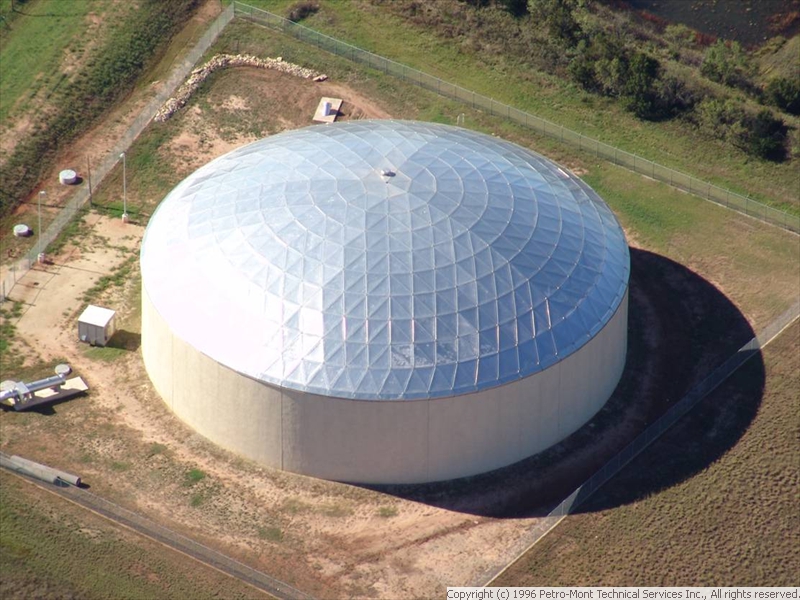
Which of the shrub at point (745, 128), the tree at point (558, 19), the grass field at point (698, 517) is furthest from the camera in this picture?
the tree at point (558, 19)

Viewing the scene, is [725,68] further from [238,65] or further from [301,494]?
[301,494]

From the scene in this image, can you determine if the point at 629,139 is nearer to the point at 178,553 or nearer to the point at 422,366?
the point at 422,366

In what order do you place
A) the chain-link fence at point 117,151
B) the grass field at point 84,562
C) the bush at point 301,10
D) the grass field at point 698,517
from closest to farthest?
the grass field at point 84,562 < the grass field at point 698,517 < the chain-link fence at point 117,151 < the bush at point 301,10

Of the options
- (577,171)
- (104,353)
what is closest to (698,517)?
(577,171)

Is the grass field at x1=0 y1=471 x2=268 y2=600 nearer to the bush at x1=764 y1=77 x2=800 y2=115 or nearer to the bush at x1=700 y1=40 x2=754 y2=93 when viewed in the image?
the bush at x1=764 y1=77 x2=800 y2=115

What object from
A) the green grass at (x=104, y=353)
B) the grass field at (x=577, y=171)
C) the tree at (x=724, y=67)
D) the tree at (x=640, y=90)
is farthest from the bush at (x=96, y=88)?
the tree at (x=724, y=67)

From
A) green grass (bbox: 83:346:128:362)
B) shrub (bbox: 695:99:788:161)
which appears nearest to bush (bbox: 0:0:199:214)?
green grass (bbox: 83:346:128:362)

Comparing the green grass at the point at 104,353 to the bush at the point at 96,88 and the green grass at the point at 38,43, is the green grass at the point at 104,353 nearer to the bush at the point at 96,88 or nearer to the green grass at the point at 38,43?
the bush at the point at 96,88

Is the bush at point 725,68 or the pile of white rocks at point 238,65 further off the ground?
the bush at point 725,68
